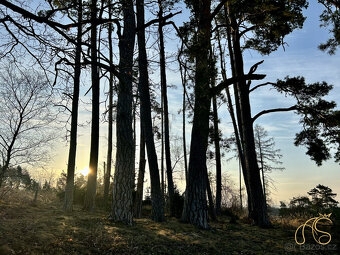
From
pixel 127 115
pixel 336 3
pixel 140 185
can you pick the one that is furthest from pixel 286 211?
pixel 127 115

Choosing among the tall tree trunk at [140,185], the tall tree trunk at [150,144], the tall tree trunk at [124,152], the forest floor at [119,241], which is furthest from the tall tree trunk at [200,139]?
the tall tree trunk at [140,185]

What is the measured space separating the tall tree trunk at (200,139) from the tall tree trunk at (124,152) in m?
2.11

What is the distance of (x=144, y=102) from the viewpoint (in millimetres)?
9344

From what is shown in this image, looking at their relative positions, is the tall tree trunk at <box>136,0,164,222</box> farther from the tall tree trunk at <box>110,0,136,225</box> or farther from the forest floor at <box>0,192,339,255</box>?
the forest floor at <box>0,192,339,255</box>

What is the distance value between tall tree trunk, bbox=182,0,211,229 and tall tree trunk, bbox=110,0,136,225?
83.0 inches

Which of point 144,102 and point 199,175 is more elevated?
point 144,102

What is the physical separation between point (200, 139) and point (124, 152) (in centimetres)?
271

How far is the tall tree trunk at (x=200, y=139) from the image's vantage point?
7.68 meters

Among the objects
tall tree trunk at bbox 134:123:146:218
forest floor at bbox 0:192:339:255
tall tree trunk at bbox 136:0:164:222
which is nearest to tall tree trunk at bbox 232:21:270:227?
forest floor at bbox 0:192:339:255

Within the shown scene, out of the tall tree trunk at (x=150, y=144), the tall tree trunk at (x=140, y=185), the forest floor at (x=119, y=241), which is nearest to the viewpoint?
the forest floor at (x=119, y=241)

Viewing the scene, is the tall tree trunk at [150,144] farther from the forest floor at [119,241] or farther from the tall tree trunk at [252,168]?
the tall tree trunk at [252,168]

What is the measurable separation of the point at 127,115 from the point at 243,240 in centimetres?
480

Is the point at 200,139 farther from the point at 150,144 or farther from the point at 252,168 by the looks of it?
the point at 252,168

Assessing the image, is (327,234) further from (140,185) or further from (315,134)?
(140,185)
